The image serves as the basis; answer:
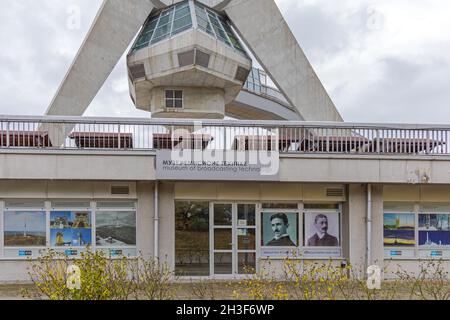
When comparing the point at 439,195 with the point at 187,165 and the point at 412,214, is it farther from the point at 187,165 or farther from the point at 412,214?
the point at 187,165

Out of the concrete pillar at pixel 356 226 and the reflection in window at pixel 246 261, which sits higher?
the concrete pillar at pixel 356 226

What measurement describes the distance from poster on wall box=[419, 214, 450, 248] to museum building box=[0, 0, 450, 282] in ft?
0.10

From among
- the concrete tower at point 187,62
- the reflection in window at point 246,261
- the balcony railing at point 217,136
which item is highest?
the concrete tower at point 187,62

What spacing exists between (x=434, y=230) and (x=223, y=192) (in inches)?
248

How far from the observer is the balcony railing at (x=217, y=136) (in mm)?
12250

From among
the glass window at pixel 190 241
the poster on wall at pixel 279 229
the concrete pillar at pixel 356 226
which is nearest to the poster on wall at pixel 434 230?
the concrete pillar at pixel 356 226

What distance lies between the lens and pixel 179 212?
13.0 m

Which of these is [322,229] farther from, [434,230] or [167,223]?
[167,223]

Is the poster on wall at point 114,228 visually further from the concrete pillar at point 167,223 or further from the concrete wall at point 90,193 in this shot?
the concrete pillar at point 167,223

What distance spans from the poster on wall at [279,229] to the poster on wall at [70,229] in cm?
493

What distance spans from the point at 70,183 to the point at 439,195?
1058 centimetres

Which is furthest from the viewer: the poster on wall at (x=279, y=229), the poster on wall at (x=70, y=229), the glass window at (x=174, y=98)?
the glass window at (x=174, y=98)
